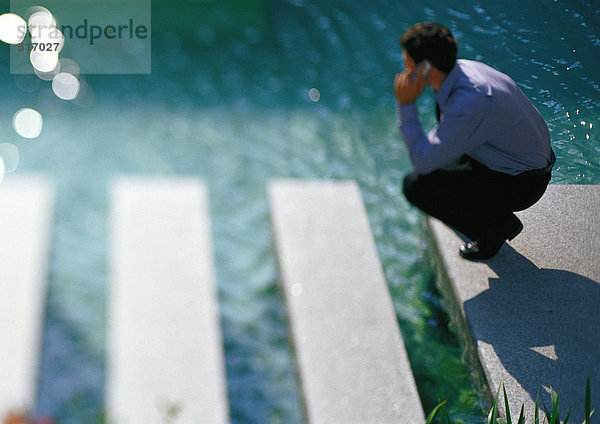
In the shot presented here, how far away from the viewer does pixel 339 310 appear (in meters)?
2.58

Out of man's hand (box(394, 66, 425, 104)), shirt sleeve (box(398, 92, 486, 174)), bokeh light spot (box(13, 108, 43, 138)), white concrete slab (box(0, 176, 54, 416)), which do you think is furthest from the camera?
bokeh light spot (box(13, 108, 43, 138))

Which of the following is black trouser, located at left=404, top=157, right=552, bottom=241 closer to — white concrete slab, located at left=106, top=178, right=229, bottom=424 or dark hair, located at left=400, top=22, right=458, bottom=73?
dark hair, located at left=400, top=22, right=458, bottom=73

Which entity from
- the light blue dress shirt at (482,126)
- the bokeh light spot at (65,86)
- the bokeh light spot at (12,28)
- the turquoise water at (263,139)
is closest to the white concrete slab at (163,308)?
the turquoise water at (263,139)

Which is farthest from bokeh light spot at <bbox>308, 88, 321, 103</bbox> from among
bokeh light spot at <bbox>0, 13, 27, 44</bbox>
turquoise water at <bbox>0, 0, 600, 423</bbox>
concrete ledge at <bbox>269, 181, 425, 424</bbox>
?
bokeh light spot at <bbox>0, 13, 27, 44</bbox>

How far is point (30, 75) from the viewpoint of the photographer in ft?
12.8

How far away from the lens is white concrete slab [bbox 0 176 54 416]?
94.3 inches

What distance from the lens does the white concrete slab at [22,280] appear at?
2395mm

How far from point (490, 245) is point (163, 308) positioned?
132 centimetres

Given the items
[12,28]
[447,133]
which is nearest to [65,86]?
[12,28]

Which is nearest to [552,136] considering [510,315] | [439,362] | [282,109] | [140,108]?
[510,315]

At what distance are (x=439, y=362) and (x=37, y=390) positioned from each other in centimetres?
151

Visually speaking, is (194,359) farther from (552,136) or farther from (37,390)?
(552,136)

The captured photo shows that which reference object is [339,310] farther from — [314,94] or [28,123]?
[28,123]

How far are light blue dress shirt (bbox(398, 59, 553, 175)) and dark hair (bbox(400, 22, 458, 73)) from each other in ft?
0.17
